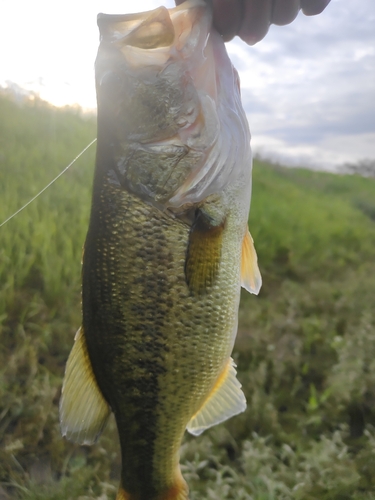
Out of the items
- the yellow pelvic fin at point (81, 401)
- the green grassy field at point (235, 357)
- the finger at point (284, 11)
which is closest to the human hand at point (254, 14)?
the finger at point (284, 11)

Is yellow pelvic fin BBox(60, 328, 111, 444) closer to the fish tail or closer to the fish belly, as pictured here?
the fish belly

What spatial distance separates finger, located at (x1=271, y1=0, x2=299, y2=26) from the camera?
4.16 ft

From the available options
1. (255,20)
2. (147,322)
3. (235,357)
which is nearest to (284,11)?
(255,20)

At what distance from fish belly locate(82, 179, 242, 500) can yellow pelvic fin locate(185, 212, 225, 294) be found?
0.06 ft

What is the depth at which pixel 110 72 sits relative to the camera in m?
1.24

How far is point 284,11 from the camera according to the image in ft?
4.22

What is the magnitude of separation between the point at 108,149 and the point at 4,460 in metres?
1.86

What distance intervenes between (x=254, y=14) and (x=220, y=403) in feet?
4.28

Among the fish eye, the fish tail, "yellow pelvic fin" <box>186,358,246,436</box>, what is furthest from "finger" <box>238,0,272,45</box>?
the fish tail

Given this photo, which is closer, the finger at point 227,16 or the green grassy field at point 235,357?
the finger at point 227,16

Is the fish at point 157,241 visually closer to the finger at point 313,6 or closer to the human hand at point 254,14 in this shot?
the human hand at point 254,14

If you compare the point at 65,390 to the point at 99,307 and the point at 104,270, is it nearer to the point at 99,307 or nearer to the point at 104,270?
the point at 99,307

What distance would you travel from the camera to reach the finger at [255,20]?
1.24 metres

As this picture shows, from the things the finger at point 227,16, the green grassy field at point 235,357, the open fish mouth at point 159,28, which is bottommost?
the green grassy field at point 235,357
